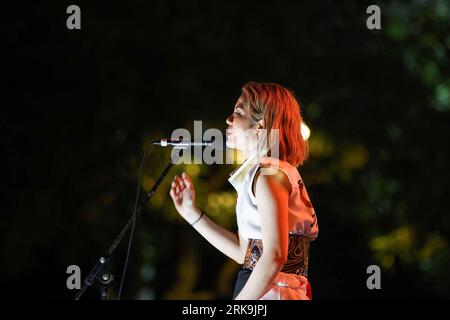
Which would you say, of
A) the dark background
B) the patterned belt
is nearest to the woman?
the patterned belt

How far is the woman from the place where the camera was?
7.55 feet

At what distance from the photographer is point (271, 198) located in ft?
7.58

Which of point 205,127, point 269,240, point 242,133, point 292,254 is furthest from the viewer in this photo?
point 205,127

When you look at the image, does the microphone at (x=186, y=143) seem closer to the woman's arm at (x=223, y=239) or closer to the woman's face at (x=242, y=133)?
the woman's face at (x=242, y=133)

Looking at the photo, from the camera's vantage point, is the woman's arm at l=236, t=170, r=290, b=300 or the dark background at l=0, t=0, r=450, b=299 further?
the dark background at l=0, t=0, r=450, b=299

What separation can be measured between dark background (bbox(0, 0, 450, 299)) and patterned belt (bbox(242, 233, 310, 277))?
350 cm

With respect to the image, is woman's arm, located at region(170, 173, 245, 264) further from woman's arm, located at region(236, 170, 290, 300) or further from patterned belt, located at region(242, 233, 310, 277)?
woman's arm, located at region(236, 170, 290, 300)

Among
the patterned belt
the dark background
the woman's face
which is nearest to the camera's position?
the patterned belt

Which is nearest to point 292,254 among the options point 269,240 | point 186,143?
point 269,240

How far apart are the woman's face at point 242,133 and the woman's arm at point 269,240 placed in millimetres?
267

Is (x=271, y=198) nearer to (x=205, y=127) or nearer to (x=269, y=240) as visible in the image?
(x=269, y=240)

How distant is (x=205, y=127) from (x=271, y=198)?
379cm

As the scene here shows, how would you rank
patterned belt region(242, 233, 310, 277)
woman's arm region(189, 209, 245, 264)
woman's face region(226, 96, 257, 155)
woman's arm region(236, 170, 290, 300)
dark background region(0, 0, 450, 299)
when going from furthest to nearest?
dark background region(0, 0, 450, 299) → woman's arm region(189, 209, 245, 264) → woman's face region(226, 96, 257, 155) → patterned belt region(242, 233, 310, 277) → woman's arm region(236, 170, 290, 300)
